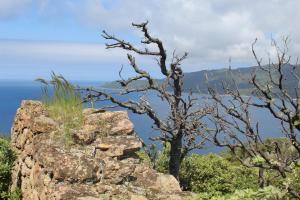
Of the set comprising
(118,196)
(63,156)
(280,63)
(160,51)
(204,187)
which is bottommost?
(204,187)

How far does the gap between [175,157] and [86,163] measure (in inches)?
500

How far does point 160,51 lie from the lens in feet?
84.7

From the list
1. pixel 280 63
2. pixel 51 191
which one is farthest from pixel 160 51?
pixel 51 191

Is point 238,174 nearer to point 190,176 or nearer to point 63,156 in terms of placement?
point 190,176

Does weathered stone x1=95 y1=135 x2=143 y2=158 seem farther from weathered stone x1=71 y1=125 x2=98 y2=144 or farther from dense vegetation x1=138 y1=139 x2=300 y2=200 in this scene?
dense vegetation x1=138 y1=139 x2=300 y2=200

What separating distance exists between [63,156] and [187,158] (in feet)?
51.8

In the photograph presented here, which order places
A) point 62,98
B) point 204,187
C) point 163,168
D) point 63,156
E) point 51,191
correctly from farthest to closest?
point 163,168 → point 204,187 → point 62,98 → point 63,156 → point 51,191

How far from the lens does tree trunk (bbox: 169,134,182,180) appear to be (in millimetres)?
24672

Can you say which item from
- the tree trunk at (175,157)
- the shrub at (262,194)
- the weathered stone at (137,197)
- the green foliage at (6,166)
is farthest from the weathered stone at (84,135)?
the tree trunk at (175,157)

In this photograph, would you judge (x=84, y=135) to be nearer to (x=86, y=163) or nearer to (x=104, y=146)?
(x=104, y=146)

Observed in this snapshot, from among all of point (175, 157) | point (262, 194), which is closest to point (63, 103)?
point (262, 194)

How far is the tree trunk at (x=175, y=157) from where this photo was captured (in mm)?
24672

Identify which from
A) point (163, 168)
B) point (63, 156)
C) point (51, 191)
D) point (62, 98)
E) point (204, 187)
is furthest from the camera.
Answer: point (163, 168)

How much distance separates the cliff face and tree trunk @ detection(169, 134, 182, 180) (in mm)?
9557
